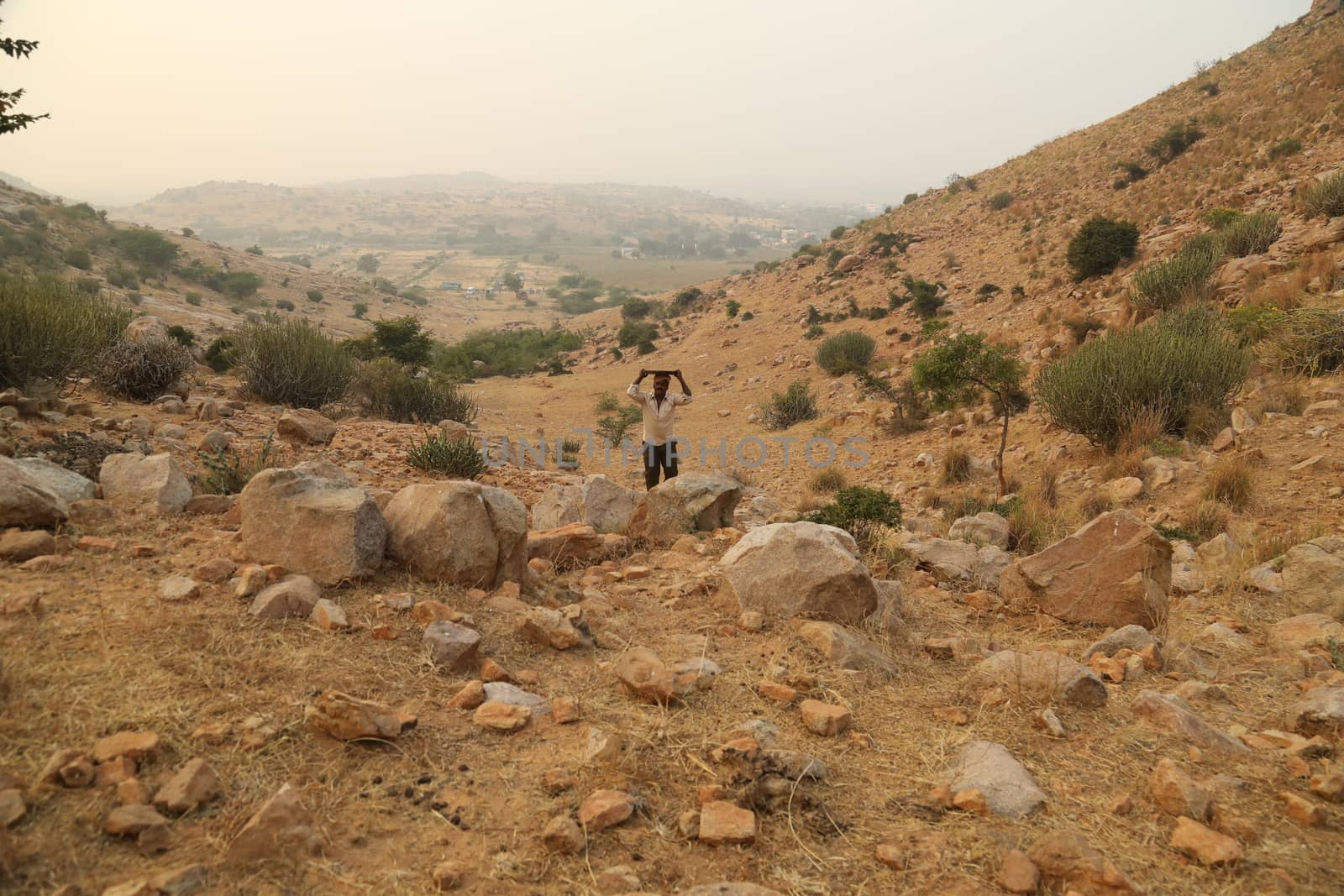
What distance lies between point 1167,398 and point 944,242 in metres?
21.7

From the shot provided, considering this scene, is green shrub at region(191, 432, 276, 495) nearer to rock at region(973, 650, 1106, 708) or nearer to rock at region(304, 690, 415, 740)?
rock at region(304, 690, 415, 740)

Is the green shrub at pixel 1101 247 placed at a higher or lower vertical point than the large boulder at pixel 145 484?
higher

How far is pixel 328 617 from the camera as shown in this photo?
11.4 ft

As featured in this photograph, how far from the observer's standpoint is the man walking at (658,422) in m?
8.01

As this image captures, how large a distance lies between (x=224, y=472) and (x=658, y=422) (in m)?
4.15

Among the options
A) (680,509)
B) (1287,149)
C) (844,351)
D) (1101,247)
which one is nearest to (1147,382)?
(680,509)

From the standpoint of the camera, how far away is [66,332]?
7.83 m

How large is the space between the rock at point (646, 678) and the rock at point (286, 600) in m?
1.56

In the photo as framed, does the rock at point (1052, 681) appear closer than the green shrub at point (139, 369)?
Yes

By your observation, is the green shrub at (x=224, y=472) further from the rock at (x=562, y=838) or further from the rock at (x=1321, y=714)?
the rock at (x=1321, y=714)

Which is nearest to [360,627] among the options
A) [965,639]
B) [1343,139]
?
[965,639]

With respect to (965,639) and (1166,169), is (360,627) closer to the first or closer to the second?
(965,639)

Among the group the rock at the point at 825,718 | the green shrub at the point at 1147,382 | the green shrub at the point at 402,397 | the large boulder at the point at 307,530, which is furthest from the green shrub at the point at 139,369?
the green shrub at the point at 1147,382

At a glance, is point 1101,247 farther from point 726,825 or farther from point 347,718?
point 347,718
